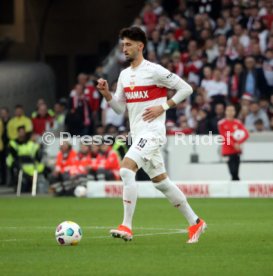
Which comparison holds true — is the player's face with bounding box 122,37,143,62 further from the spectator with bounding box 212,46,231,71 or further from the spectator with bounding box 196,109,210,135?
the spectator with bounding box 212,46,231,71

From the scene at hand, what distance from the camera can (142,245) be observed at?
12.7 m

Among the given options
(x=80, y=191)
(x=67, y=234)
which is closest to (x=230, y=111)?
(x=80, y=191)

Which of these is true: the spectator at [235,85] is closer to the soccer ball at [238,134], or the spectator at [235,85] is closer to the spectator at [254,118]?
the spectator at [254,118]

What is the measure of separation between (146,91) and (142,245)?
1.89 meters

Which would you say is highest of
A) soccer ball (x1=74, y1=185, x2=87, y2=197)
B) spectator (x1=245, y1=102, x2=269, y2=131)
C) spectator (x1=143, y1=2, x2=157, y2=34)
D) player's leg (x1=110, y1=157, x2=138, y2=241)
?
spectator (x1=143, y1=2, x2=157, y2=34)

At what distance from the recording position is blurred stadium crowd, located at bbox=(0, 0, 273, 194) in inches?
1047

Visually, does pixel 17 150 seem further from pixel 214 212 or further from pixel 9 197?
pixel 214 212

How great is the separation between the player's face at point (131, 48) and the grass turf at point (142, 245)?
2.18m

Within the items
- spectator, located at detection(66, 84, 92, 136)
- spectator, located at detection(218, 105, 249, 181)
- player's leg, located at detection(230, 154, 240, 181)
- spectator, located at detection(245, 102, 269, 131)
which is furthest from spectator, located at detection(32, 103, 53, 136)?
player's leg, located at detection(230, 154, 240, 181)

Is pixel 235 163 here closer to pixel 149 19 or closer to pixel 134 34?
pixel 149 19

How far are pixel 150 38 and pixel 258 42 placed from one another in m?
3.71

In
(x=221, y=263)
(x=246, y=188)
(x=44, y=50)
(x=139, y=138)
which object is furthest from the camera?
(x=44, y=50)

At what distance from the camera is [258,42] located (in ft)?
90.0

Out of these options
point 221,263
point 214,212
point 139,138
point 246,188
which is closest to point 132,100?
point 139,138
